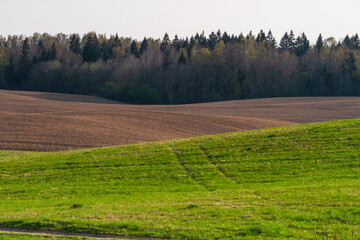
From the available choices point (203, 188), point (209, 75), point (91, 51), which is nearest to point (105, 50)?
point (91, 51)

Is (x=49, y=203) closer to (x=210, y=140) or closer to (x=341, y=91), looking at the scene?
(x=210, y=140)

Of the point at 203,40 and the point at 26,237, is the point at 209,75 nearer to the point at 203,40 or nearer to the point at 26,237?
the point at 203,40

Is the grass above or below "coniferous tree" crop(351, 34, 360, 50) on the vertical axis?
below

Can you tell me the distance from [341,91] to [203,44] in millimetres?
65607

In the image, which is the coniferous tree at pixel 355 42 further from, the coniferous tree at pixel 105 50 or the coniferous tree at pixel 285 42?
the coniferous tree at pixel 105 50

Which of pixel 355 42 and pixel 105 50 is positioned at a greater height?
pixel 105 50

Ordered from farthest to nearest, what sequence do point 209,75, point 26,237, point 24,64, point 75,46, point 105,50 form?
1. point 75,46
2. point 105,50
3. point 24,64
4. point 209,75
5. point 26,237

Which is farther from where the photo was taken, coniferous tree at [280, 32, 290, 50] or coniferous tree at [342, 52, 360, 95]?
coniferous tree at [280, 32, 290, 50]

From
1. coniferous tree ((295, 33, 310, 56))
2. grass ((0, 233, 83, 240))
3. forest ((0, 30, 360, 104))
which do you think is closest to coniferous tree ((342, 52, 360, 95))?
forest ((0, 30, 360, 104))

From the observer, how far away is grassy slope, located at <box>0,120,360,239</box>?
13125 mm

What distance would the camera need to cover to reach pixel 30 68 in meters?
160

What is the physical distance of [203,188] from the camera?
848 inches

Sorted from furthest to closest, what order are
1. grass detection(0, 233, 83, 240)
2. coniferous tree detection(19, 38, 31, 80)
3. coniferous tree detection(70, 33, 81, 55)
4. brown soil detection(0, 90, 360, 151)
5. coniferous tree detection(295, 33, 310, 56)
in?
coniferous tree detection(70, 33, 81, 55)
coniferous tree detection(19, 38, 31, 80)
coniferous tree detection(295, 33, 310, 56)
brown soil detection(0, 90, 360, 151)
grass detection(0, 233, 83, 240)

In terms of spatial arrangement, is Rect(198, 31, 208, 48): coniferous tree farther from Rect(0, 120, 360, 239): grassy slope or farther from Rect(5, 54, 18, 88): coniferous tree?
Rect(0, 120, 360, 239): grassy slope
